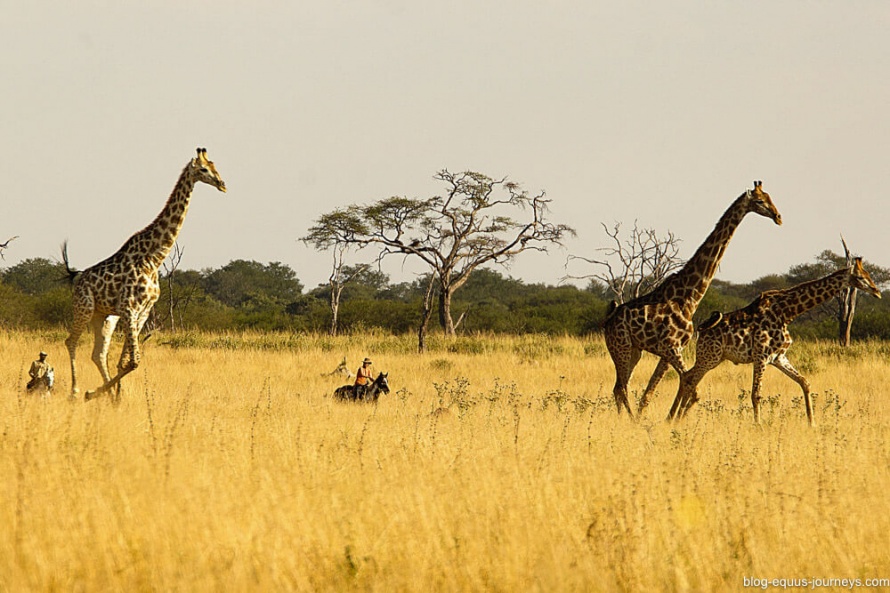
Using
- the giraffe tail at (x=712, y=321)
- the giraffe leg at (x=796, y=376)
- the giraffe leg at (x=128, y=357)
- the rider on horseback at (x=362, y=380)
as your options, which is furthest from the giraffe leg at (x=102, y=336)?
the giraffe leg at (x=796, y=376)

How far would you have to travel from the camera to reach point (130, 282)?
10.3 metres

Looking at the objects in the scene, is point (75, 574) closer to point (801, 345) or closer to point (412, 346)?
point (412, 346)

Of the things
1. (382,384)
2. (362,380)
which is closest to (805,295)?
(382,384)

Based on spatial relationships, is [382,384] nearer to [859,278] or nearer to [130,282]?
[130,282]

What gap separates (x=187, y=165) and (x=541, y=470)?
22.1 feet

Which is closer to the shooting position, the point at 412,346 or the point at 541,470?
the point at 541,470

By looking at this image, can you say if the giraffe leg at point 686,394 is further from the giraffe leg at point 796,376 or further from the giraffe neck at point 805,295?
the giraffe neck at point 805,295

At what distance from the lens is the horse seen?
11680mm

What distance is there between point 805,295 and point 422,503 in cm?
737

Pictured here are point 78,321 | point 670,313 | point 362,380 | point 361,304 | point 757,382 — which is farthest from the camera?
point 361,304

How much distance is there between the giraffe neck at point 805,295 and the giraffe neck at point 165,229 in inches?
284

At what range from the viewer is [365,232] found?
3662cm

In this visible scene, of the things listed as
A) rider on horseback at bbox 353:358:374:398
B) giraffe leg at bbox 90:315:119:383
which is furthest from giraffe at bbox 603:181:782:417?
giraffe leg at bbox 90:315:119:383

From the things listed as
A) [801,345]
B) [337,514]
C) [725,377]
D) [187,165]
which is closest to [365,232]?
[801,345]
